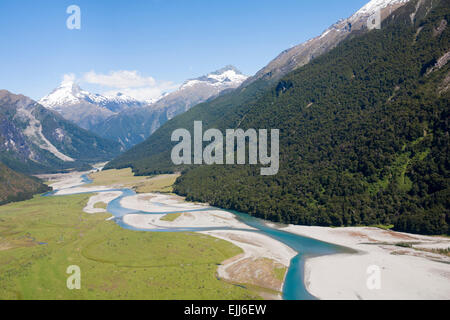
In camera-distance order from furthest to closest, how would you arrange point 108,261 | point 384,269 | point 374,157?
point 374,157 → point 108,261 → point 384,269

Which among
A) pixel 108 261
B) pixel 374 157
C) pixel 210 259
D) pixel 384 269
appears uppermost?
pixel 374 157

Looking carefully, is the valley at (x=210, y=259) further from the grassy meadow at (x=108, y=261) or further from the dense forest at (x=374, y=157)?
the dense forest at (x=374, y=157)

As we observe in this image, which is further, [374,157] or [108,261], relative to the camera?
[374,157]

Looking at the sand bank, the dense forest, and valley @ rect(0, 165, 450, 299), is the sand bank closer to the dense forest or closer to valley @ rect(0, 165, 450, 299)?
valley @ rect(0, 165, 450, 299)

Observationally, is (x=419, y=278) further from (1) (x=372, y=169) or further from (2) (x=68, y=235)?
(2) (x=68, y=235)

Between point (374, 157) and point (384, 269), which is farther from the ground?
point (374, 157)

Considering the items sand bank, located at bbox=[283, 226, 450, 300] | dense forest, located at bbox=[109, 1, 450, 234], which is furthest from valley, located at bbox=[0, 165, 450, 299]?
dense forest, located at bbox=[109, 1, 450, 234]

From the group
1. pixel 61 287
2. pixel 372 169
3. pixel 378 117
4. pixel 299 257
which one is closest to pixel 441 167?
pixel 372 169

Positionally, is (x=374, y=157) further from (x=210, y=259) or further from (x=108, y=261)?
(x=108, y=261)

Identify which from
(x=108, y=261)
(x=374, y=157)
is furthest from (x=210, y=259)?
(x=374, y=157)
